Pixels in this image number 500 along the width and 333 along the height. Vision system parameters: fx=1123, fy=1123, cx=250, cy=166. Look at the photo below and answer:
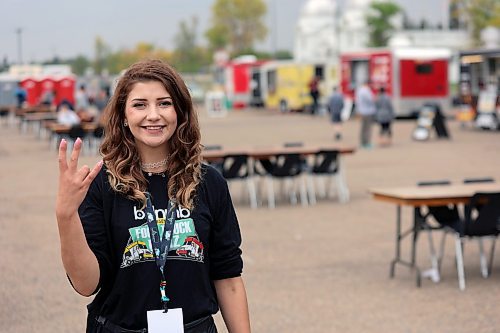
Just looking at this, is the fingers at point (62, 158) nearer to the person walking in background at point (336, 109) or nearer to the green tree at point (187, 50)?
the person walking in background at point (336, 109)

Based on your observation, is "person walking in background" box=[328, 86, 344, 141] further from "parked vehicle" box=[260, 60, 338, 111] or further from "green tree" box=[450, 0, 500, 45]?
"green tree" box=[450, 0, 500, 45]

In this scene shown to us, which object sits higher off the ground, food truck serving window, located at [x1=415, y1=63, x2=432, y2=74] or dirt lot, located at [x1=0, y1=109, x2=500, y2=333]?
food truck serving window, located at [x1=415, y1=63, x2=432, y2=74]

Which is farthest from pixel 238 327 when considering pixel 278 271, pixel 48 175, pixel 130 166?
pixel 48 175

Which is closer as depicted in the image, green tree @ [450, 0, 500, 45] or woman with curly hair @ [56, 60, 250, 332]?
woman with curly hair @ [56, 60, 250, 332]

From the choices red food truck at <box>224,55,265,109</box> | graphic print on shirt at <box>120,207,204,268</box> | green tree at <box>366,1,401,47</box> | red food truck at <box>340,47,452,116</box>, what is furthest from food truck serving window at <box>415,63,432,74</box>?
green tree at <box>366,1,401,47</box>

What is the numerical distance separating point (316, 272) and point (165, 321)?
283 inches

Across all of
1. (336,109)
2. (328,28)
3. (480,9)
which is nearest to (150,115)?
(336,109)

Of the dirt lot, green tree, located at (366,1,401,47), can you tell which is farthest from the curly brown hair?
green tree, located at (366,1,401,47)

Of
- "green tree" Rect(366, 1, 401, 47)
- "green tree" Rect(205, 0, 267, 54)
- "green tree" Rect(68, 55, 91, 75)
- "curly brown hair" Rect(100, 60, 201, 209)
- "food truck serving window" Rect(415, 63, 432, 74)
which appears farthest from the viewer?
"green tree" Rect(68, 55, 91, 75)

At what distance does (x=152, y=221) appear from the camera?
3486 millimetres

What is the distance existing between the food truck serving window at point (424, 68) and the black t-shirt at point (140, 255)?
129ft

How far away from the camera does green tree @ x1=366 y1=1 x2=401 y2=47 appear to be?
10025cm

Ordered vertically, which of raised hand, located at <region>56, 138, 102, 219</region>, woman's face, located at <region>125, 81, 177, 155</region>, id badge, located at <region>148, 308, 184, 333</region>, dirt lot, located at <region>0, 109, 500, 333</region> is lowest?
dirt lot, located at <region>0, 109, 500, 333</region>

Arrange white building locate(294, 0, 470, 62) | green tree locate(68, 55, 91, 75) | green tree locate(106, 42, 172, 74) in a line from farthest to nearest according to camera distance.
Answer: green tree locate(68, 55, 91, 75), green tree locate(106, 42, 172, 74), white building locate(294, 0, 470, 62)
